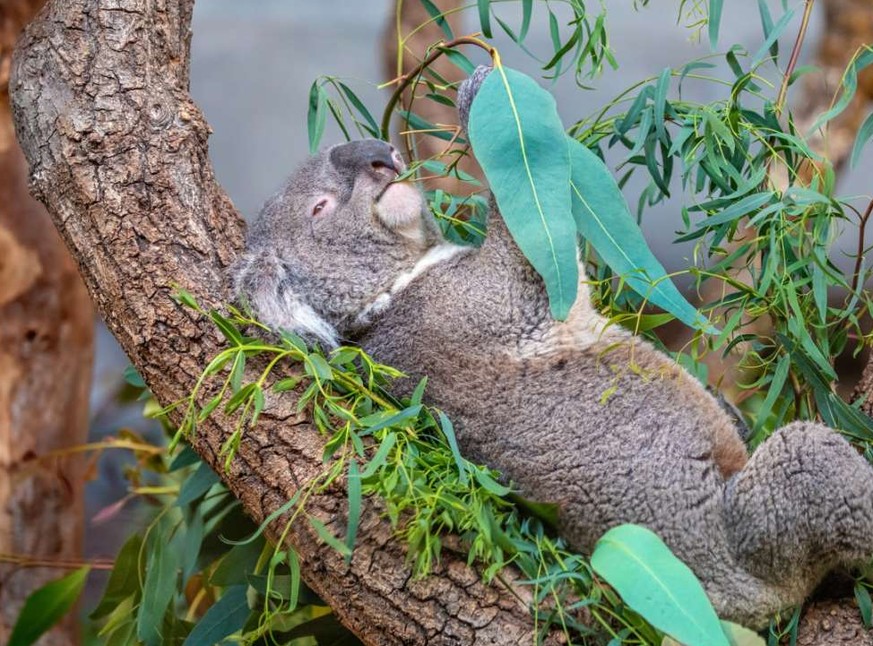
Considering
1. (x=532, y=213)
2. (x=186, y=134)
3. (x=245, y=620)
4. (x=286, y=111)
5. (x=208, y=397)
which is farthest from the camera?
(x=286, y=111)

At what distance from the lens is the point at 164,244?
207 cm

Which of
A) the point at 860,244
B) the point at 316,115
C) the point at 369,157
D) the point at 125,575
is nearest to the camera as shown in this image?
the point at 860,244

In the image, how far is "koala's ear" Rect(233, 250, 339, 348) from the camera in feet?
7.00

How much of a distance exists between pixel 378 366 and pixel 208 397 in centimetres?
35

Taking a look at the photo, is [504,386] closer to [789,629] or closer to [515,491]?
[515,491]

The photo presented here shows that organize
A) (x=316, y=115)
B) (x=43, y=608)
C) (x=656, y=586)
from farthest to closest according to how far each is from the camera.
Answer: (x=43, y=608)
(x=316, y=115)
(x=656, y=586)

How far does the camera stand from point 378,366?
2.05 metres

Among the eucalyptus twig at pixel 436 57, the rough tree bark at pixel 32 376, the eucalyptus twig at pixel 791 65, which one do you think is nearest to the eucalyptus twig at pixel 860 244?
the eucalyptus twig at pixel 791 65

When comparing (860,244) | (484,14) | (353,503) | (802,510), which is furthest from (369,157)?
(802,510)

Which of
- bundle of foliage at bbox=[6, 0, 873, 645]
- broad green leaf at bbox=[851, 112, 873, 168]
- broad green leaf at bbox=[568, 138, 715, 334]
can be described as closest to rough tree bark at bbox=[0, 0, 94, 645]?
bundle of foliage at bbox=[6, 0, 873, 645]

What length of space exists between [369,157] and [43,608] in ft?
5.56

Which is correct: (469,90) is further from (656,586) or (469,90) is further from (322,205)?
(656,586)

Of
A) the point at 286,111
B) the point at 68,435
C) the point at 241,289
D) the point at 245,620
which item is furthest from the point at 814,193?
the point at 286,111

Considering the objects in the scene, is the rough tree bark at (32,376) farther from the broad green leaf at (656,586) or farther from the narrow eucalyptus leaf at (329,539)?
the broad green leaf at (656,586)
